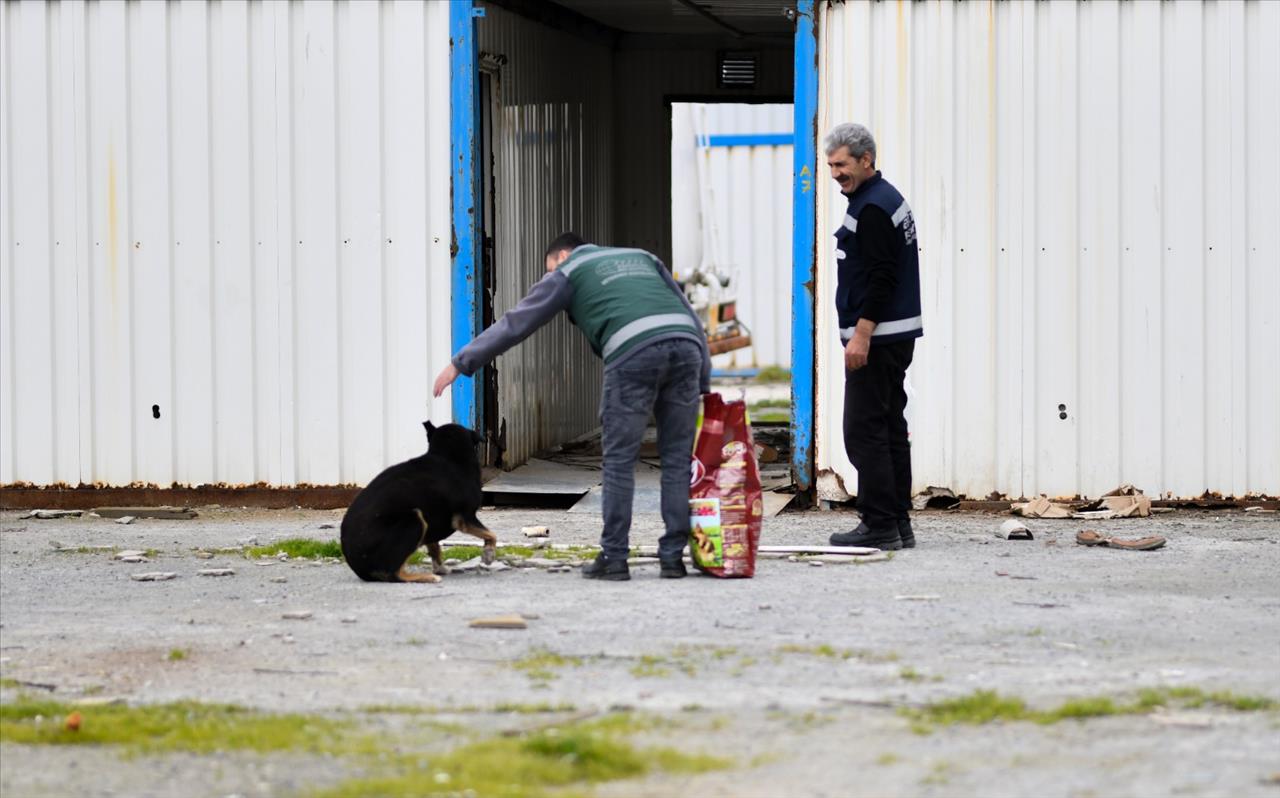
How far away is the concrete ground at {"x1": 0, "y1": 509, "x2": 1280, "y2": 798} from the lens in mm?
5246

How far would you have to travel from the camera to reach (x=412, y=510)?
26.5 feet

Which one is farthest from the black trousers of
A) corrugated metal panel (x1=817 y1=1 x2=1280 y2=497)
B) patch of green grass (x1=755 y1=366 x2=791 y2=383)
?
patch of green grass (x1=755 y1=366 x2=791 y2=383)

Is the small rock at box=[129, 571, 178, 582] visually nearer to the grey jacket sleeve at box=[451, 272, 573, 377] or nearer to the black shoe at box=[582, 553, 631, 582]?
the grey jacket sleeve at box=[451, 272, 573, 377]

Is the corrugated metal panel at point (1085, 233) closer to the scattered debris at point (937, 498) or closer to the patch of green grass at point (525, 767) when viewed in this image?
the scattered debris at point (937, 498)

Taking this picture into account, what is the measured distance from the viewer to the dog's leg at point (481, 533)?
328 inches

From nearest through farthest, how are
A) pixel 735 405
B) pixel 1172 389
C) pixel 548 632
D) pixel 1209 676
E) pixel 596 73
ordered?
pixel 1209 676 < pixel 548 632 < pixel 735 405 < pixel 1172 389 < pixel 596 73

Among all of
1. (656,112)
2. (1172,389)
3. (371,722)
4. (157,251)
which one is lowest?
(371,722)

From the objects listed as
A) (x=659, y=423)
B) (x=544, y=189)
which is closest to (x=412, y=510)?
(x=659, y=423)

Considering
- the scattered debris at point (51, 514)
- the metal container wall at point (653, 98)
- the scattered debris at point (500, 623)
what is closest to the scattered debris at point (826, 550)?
the scattered debris at point (500, 623)

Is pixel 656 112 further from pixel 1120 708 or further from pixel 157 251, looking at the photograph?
pixel 1120 708

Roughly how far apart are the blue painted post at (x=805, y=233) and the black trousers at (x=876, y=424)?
1.86 m

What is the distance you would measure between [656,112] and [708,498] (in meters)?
8.85

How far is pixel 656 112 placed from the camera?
55.2 ft

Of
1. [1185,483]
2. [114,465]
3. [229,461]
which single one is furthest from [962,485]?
[114,465]
